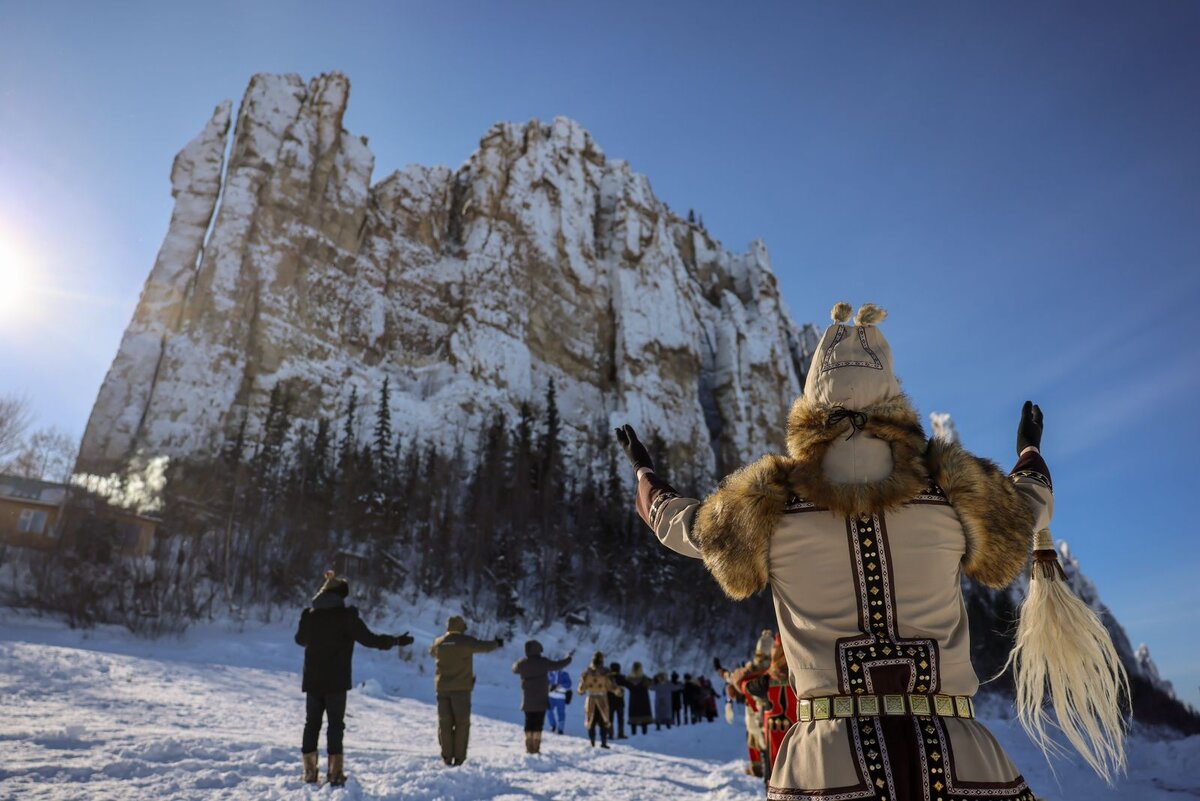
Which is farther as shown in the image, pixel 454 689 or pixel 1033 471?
pixel 454 689

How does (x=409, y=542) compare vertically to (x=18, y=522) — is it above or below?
above

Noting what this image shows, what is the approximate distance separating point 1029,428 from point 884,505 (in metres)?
0.83

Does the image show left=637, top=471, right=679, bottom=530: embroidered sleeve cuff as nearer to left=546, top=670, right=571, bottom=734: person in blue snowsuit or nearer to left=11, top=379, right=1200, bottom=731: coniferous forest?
left=546, top=670, right=571, bottom=734: person in blue snowsuit

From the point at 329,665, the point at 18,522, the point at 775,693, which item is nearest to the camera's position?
the point at 775,693

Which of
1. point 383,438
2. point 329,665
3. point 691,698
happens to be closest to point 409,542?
point 383,438

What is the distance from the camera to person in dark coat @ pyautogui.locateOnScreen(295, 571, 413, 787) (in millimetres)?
5867

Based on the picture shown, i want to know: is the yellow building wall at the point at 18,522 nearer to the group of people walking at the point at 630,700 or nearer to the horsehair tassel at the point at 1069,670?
the group of people walking at the point at 630,700

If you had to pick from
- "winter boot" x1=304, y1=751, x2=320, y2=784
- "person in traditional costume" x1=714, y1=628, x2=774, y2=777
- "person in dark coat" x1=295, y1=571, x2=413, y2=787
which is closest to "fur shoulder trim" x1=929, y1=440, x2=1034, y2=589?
"person in traditional costume" x1=714, y1=628, x2=774, y2=777

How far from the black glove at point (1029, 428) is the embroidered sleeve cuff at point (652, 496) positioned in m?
1.05

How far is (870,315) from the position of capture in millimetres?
2213

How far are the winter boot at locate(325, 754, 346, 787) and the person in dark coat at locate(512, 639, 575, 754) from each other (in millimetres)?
3512

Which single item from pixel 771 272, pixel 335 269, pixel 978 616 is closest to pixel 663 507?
pixel 978 616

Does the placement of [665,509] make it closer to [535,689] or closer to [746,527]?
[746,527]

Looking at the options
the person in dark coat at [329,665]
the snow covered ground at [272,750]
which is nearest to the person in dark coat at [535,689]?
the snow covered ground at [272,750]
